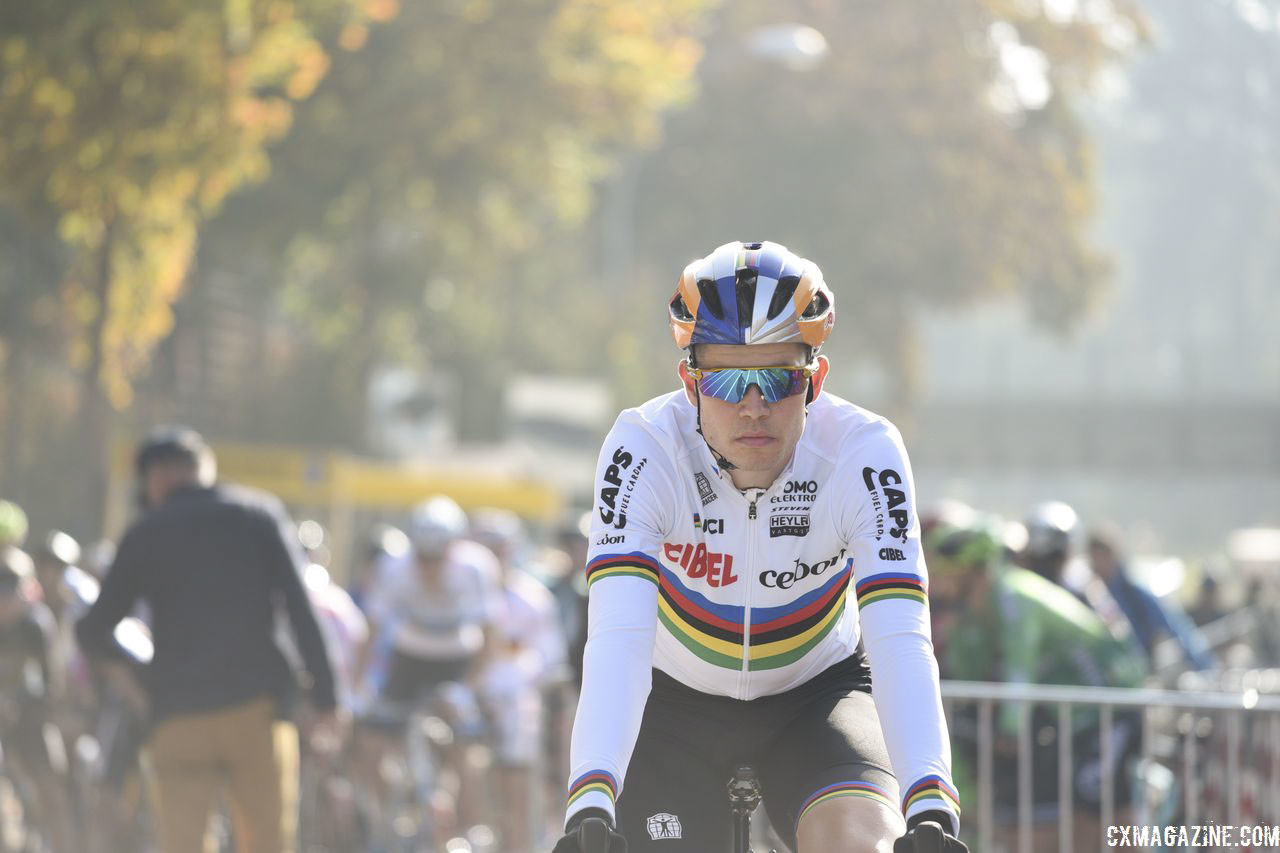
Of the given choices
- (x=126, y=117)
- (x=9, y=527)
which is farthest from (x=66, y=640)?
(x=126, y=117)

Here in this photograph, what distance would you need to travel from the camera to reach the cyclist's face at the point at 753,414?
4031mm

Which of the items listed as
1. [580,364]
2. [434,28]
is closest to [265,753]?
[434,28]

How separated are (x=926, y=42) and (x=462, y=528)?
25.5 m

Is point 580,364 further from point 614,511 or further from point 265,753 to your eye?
point 614,511

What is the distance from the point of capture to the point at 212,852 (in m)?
7.71

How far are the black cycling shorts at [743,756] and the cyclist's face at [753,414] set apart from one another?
586mm

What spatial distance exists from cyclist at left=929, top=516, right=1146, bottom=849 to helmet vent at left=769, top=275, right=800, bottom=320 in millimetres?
4004

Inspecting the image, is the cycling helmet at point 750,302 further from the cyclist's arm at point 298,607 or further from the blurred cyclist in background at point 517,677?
the blurred cyclist in background at point 517,677

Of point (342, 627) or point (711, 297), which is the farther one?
point (342, 627)

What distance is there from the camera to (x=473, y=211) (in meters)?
23.5

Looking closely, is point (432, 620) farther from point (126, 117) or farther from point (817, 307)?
point (817, 307)

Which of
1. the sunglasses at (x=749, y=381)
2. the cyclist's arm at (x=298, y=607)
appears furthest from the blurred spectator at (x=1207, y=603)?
the sunglasses at (x=749, y=381)

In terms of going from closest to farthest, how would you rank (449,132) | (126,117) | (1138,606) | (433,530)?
1. (1138,606)
2. (433,530)
3. (126,117)
4. (449,132)

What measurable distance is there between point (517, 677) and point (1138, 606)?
4.07 meters
